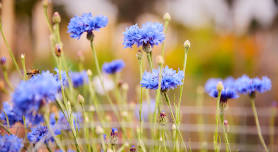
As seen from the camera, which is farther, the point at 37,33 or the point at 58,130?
the point at 37,33

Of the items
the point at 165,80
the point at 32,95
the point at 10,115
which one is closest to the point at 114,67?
the point at 10,115

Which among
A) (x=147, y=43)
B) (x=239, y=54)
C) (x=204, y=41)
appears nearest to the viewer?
(x=147, y=43)

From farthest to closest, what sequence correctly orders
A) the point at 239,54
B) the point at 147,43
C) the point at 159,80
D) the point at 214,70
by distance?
the point at 214,70, the point at 239,54, the point at 147,43, the point at 159,80

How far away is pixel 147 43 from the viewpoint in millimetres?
726

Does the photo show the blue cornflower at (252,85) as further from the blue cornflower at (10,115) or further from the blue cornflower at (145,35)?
the blue cornflower at (10,115)

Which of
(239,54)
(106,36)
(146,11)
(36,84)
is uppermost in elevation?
(146,11)

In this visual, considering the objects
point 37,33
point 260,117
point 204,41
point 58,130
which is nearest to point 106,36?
point 204,41

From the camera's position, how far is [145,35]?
2.32ft

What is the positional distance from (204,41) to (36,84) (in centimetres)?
657

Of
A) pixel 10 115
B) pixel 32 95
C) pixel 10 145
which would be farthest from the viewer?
pixel 10 115

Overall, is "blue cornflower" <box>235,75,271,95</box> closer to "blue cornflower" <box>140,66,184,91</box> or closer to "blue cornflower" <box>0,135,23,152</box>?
"blue cornflower" <box>140,66,184,91</box>

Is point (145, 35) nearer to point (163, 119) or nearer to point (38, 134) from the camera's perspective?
point (163, 119)

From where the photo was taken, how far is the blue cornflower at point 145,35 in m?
0.71

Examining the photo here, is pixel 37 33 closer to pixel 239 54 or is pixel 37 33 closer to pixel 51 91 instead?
pixel 239 54
